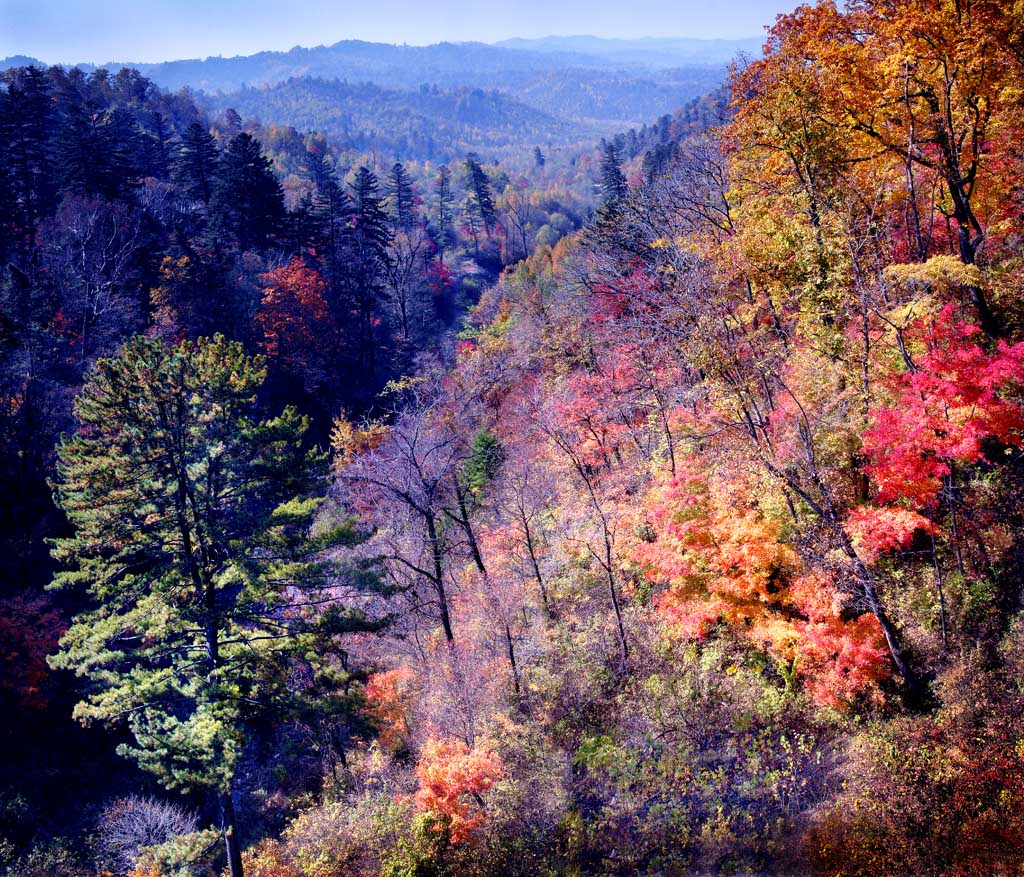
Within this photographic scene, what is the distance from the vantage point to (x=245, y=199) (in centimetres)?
4453

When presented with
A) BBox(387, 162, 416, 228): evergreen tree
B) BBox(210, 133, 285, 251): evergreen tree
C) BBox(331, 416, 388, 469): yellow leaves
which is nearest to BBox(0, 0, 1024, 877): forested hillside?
BBox(331, 416, 388, 469): yellow leaves

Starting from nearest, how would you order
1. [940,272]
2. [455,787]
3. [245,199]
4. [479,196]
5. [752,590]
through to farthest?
[940,272] < [752,590] < [455,787] < [245,199] < [479,196]

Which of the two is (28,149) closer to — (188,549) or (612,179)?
(188,549)

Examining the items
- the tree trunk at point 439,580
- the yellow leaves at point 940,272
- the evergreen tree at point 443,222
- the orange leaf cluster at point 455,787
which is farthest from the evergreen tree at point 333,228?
the yellow leaves at point 940,272

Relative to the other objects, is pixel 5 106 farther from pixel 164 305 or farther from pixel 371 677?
pixel 371 677

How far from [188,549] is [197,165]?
44.4 metres

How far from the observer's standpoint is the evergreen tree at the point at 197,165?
4769cm

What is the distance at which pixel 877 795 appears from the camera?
12.0 m

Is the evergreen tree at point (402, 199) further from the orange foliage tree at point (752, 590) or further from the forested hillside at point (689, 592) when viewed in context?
the orange foliage tree at point (752, 590)

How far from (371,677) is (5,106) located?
45.7 m

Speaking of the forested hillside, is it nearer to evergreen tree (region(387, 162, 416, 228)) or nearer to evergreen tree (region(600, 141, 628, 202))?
evergreen tree (region(600, 141, 628, 202))

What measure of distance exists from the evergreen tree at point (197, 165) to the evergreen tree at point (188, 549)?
1576 inches

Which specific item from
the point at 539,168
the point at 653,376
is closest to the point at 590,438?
the point at 653,376

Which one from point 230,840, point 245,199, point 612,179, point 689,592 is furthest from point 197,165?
point 689,592
